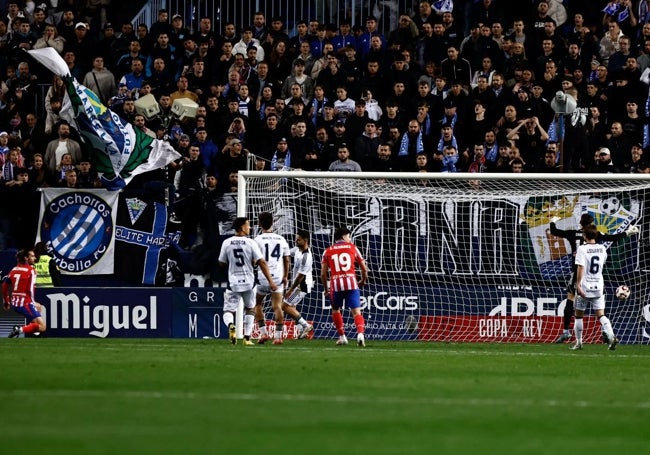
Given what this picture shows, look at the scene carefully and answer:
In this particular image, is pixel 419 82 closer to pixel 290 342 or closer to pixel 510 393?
pixel 290 342

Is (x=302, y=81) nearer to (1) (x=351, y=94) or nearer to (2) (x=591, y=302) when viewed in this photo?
(1) (x=351, y=94)

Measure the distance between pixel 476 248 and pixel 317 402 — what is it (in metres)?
12.7

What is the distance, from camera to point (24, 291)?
24.2 meters

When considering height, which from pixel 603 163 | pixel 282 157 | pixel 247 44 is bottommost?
pixel 603 163

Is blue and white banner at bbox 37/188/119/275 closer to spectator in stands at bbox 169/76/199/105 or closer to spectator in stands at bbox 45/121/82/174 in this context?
spectator in stands at bbox 45/121/82/174

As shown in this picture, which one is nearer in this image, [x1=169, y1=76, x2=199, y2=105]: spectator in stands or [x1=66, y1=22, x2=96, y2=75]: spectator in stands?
[x1=169, y1=76, x2=199, y2=105]: spectator in stands

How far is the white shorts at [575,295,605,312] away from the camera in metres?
22.1

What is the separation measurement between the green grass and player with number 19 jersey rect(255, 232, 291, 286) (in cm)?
344

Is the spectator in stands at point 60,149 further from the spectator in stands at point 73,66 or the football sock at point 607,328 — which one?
the football sock at point 607,328

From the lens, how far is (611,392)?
14.0 meters

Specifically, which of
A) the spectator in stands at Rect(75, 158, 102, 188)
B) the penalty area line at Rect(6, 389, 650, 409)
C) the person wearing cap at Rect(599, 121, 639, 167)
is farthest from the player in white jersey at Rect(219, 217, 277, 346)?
the penalty area line at Rect(6, 389, 650, 409)

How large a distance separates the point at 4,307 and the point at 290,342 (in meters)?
6.18

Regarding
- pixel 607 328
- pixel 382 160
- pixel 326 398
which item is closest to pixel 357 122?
pixel 382 160

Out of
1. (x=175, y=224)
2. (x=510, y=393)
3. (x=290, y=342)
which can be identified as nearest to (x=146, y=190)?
(x=175, y=224)
